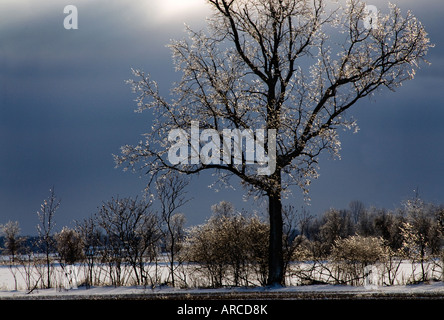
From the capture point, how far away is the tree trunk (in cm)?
1493

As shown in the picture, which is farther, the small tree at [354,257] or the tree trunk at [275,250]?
the small tree at [354,257]

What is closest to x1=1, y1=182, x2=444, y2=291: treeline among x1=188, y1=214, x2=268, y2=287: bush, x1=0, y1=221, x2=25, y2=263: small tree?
x1=188, y1=214, x2=268, y2=287: bush

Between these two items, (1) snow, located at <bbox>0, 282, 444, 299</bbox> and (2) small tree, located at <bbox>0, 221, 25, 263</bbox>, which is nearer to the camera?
(1) snow, located at <bbox>0, 282, 444, 299</bbox>

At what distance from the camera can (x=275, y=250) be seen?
14992 mm

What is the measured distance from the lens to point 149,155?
52.2ft

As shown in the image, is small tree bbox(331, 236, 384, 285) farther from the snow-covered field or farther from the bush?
the bush

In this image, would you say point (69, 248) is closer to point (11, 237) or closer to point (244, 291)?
point (244, 291)

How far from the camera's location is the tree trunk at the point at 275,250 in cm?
1493

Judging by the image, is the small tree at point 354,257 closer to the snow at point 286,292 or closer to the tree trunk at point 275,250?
the tree trunk at point 275,250

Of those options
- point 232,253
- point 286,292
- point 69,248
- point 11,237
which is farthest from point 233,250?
point 11,237

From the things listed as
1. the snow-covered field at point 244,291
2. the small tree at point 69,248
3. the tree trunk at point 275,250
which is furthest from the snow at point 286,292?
the small tree at point 69,248
